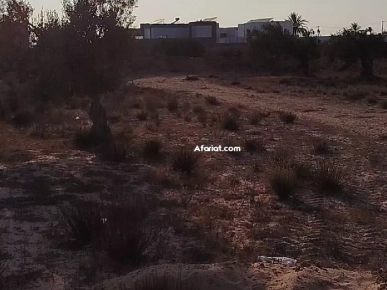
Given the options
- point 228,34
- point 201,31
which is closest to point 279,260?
point 201,31

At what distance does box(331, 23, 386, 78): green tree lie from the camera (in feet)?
198

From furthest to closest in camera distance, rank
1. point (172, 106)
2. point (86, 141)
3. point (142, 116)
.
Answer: point (172, 106) → point (142, 116) → point (86, 141)

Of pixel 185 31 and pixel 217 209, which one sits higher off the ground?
pixel 185 31

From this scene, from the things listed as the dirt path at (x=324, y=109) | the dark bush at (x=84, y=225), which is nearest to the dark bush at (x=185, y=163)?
the dark bush at (x=84, y=225)

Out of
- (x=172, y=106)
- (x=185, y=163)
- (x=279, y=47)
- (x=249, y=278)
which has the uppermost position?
(x=279, y=47)

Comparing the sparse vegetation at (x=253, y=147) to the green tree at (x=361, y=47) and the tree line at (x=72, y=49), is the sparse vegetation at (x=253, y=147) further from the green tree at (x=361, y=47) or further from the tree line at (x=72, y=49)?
the green tree at (x=361, y=47)

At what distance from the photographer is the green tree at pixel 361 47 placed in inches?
2373

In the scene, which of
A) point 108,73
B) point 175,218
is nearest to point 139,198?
point 175,218

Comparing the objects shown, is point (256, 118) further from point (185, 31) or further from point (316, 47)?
point (185, 31)

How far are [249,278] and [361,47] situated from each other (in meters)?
55.4

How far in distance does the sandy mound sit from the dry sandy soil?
16 mm

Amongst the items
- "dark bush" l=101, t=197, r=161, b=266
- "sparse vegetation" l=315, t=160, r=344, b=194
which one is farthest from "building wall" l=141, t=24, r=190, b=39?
"dark bush" l=101, t=197, r=161, b=266

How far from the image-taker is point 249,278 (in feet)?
25.5

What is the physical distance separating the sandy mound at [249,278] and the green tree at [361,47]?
5295 centimetres
